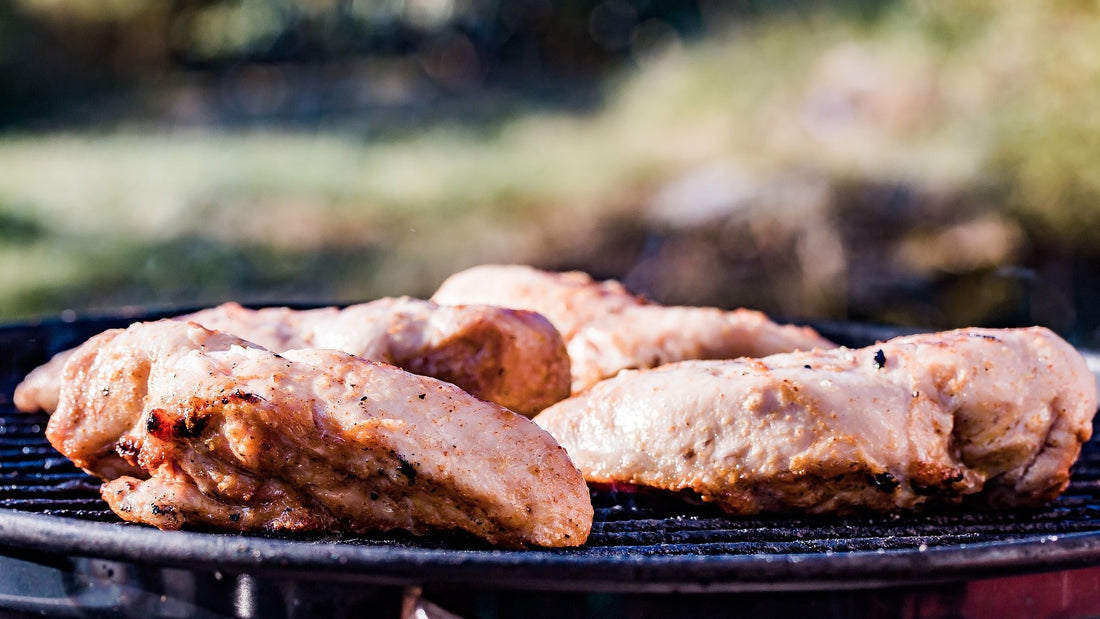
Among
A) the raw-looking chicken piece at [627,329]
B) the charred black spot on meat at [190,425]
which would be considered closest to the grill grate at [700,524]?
the charred black spot on meat at [190,425]

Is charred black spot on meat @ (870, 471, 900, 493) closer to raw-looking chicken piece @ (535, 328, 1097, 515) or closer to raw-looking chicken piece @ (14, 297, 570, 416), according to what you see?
raw-looking chicken piece @ (535, 328, 1097, 515)

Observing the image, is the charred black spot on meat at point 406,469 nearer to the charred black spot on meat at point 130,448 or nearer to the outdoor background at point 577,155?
the charred black spot on meat at point 130,448

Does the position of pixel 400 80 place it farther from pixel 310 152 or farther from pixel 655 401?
pixel 655 401

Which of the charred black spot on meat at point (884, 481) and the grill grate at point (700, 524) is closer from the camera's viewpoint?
the grill grate at point (700, 524)

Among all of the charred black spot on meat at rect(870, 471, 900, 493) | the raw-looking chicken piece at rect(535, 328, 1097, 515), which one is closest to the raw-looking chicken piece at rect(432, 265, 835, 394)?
the raw-looking chicken piece at rect(535, 328, 1097, 515)

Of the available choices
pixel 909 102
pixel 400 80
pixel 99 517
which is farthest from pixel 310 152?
pixel 99 517

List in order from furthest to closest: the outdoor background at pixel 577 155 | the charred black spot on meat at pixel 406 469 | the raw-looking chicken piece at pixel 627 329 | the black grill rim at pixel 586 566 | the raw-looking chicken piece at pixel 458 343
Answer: the outdoor background at pixel 577 155, the raw-looking chicken piece at pixel 627 329, the raw-looking chicken piece at pixel 458 343, the charred black spot on meat at pixel 406 469, the black grill rim at pixel 586 566
